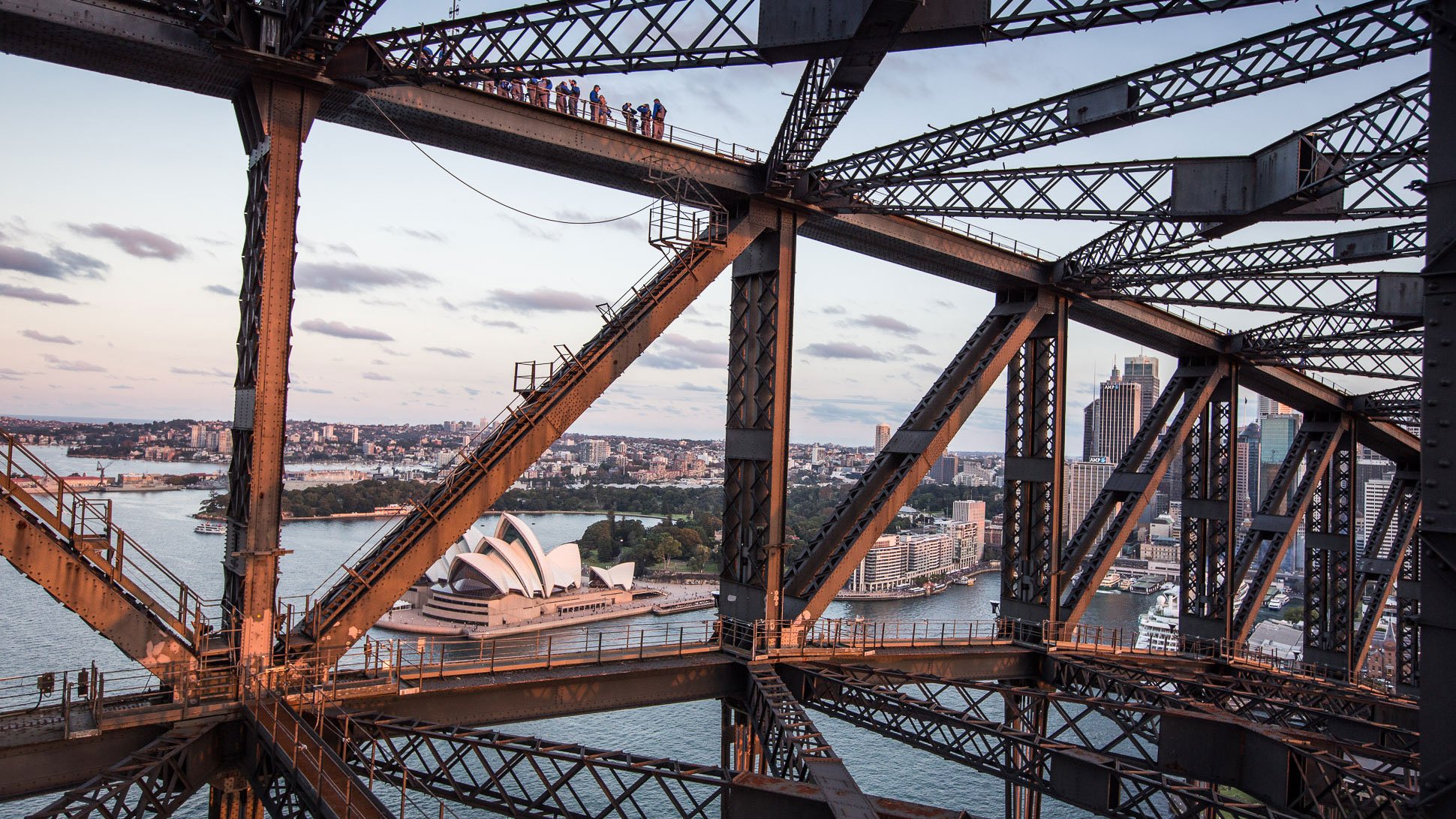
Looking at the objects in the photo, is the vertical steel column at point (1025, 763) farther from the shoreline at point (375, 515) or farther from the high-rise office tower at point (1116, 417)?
the high-rise office tower at point (1116, 417)

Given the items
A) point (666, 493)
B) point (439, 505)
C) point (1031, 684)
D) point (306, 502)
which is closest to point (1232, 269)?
point (1031, 684)

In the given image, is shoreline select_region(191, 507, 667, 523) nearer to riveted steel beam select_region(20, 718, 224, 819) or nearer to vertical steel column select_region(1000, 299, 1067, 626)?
vertical steel column select_region(1000, 299, 1067, 626)

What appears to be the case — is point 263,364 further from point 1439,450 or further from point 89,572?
point 1439,450

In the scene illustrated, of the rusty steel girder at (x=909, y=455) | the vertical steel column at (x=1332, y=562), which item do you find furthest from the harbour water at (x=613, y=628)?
the vertical steel column at (x=1332, y=562)

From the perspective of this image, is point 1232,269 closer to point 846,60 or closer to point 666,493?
point 846,60

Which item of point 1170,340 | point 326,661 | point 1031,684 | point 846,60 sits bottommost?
point 1031,684

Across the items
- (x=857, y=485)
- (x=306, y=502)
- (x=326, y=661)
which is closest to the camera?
(x=326, y=661)
